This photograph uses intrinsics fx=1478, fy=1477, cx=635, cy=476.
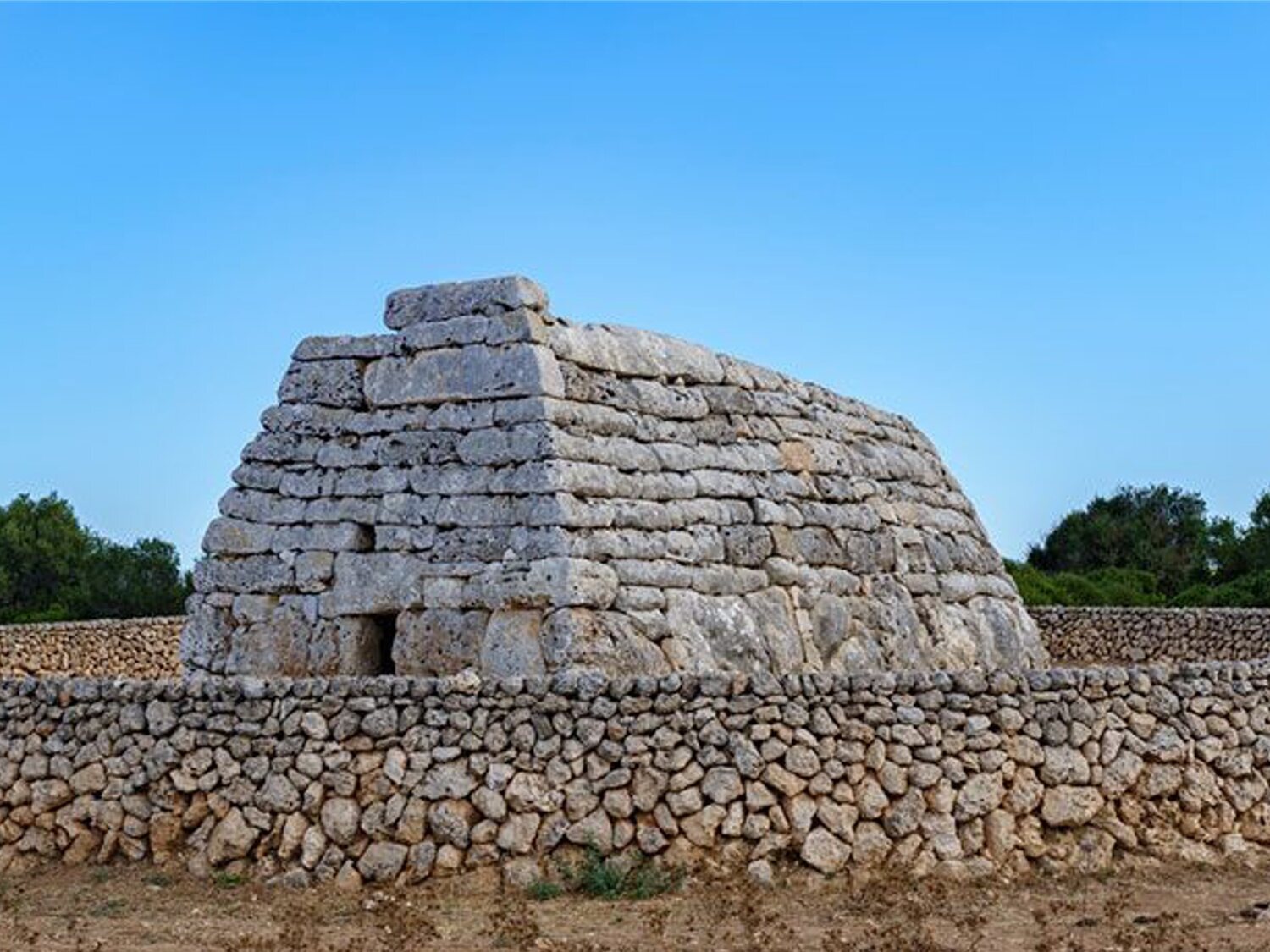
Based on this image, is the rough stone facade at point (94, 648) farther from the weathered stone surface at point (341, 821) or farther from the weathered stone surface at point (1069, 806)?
the weathered stone surface at point (1069, 806)

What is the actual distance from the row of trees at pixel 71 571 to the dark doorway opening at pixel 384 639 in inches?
841

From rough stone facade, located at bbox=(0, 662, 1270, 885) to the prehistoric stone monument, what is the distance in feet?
3.89

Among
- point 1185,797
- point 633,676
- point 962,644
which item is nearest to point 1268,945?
point 1185,797

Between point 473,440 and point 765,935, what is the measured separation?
4.27 metres

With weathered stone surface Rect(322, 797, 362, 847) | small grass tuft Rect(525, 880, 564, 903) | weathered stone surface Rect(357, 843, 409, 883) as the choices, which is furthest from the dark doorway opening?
small grass tuft Rect(525, 880, 564, 903)

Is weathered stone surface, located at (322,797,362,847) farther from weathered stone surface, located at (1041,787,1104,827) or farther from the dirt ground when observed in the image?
weathered stone surface, located at (1041,787,1104,827)

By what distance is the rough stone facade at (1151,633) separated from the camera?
21922mm

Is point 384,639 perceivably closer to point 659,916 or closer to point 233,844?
point 233,844

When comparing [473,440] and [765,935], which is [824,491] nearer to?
[473,440]

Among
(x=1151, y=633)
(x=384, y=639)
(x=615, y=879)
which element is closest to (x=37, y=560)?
(x=1151, y=633)

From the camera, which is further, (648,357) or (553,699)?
(648,357)

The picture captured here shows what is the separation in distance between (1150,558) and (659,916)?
114ft

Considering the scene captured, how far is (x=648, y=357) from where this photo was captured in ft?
37.0

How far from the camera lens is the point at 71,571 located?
108 feet
